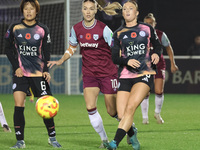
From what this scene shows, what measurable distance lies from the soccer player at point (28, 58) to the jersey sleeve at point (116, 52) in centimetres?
93

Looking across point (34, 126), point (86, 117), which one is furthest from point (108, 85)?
point (86, 117)

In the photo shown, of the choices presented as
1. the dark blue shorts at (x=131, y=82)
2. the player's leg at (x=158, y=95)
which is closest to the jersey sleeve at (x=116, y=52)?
the dark blue shorts at (x=131, y=82)

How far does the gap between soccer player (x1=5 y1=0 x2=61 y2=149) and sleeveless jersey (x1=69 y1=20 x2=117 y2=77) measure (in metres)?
0.47

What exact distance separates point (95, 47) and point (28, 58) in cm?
90

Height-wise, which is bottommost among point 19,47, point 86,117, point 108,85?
point 86,117

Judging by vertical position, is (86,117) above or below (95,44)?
below

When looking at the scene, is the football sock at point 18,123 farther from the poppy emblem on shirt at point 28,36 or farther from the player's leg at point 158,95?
the player's leg at point 158,95

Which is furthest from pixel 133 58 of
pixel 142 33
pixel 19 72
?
pixel 19 72

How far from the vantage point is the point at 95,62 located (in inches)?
296

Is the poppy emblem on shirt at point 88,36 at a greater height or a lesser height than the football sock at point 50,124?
greater

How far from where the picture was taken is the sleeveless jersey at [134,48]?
6926 millimetres

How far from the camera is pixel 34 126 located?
1001cm

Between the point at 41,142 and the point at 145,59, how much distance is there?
6.53 feet

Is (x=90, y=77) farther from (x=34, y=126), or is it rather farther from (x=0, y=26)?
(x=0, y=26)
